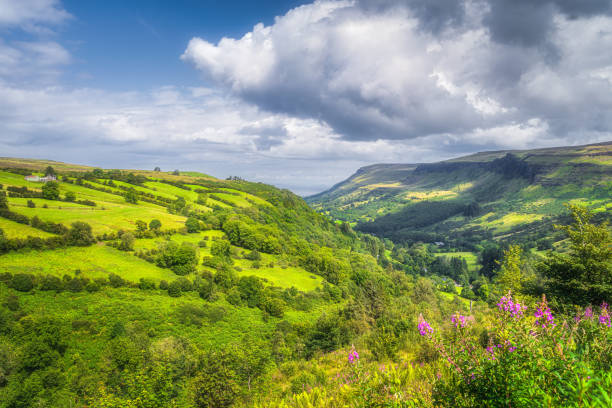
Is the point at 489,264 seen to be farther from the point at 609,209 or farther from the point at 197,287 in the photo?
the point at 197,287

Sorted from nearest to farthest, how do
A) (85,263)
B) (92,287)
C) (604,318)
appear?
(604,318), (92,287), (85,263)

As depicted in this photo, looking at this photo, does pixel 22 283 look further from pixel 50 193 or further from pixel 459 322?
pixel 459 322

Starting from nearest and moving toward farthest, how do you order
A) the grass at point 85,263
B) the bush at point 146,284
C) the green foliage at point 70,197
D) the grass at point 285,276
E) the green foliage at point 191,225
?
1. the grass at point 85,263
2. the bush at point 146,284
3. the grass at point 285,276
4. the green foliage at point 70,197
5. the green foliage at point 191,225

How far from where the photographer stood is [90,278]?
51188 mm

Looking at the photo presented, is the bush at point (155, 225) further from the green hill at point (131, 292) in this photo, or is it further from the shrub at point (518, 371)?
the shrub at point (518, 371)

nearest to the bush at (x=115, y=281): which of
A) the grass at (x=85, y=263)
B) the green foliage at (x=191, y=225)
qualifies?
the grass at (x=85, y=263)

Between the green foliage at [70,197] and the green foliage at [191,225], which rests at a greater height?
the green foliage at [70,197]

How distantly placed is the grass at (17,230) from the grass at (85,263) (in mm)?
4521

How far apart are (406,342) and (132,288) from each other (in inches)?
2333

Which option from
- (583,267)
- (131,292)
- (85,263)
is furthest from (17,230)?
(583,267)

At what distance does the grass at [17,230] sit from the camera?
5291 centimetres

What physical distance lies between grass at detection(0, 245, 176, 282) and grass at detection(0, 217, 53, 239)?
4521 millimetres

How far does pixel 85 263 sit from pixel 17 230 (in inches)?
608

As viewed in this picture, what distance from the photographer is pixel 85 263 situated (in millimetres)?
55000
